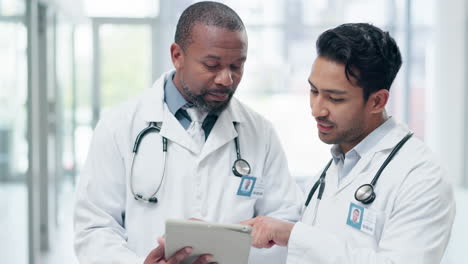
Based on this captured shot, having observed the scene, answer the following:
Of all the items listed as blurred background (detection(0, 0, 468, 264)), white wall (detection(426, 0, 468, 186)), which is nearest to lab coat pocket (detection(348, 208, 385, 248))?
blurred background (detection(0, 0, 468, 264))

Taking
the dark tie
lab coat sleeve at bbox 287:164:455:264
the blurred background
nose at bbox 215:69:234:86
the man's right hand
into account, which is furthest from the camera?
the blurred background

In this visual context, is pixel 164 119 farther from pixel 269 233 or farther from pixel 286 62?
pixel 286 62

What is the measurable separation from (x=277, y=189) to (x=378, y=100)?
0.44m

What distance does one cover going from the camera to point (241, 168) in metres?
1.59

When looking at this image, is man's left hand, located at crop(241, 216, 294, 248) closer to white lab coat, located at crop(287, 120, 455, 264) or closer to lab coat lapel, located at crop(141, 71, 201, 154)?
white lab coat, located at crop(287, 120, 455, 264)

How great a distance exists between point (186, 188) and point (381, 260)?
0.57 m

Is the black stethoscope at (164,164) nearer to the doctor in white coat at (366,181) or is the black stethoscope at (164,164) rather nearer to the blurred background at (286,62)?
the doctor in white coat at (366,181)

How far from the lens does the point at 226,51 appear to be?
1497 mm

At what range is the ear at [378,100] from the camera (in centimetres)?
136

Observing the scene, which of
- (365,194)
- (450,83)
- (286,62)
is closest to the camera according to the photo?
(365,194)

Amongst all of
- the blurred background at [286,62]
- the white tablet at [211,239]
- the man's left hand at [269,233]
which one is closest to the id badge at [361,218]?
the man's left hand at [269,233]

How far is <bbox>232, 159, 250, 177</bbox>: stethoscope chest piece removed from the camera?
158 cm

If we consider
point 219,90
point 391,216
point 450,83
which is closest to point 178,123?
point 219,90

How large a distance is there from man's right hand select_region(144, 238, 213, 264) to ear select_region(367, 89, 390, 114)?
1.77 ft
